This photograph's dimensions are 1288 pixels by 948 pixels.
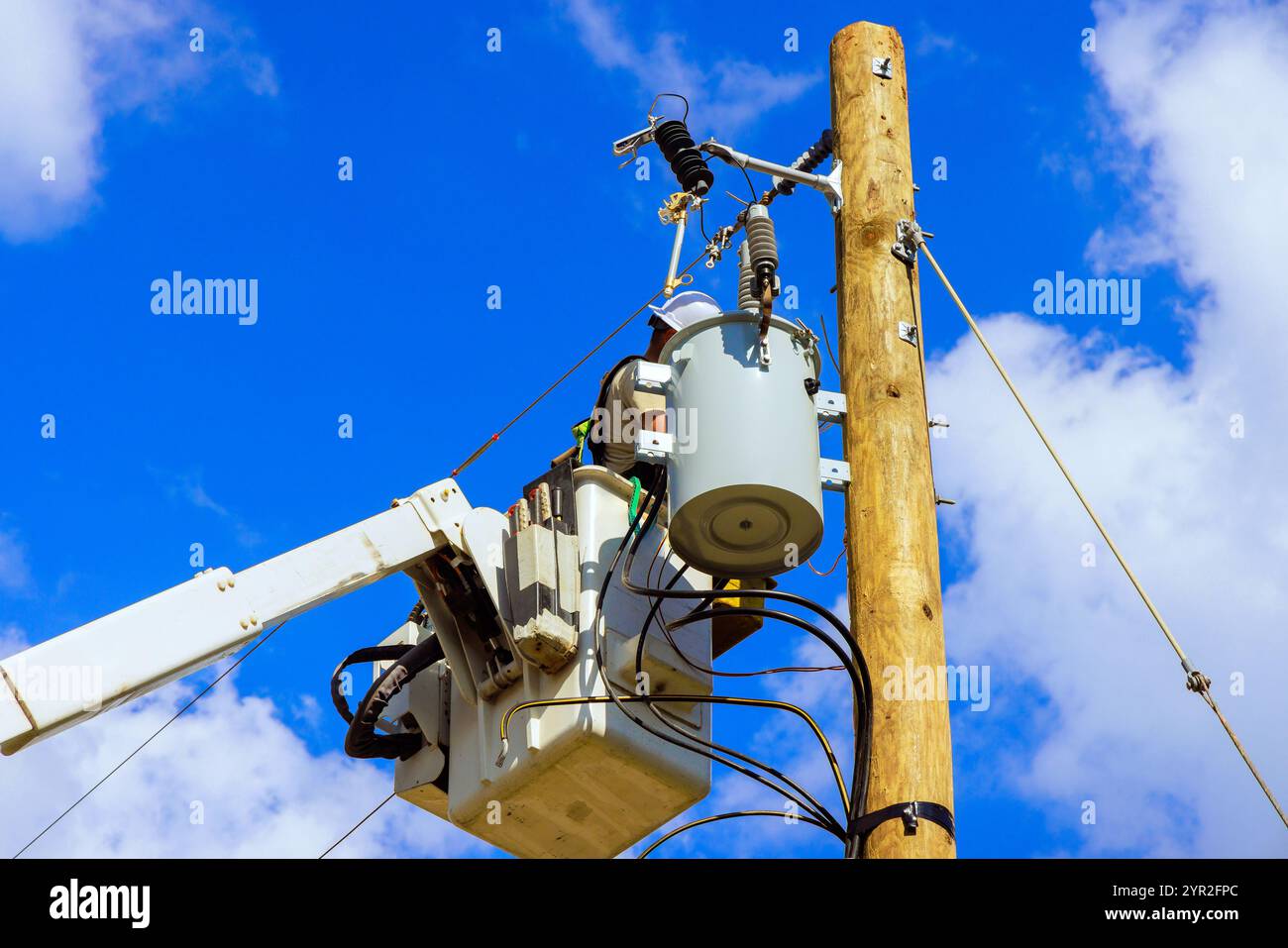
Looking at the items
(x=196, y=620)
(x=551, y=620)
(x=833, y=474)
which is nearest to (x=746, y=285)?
(x=833, y=474)

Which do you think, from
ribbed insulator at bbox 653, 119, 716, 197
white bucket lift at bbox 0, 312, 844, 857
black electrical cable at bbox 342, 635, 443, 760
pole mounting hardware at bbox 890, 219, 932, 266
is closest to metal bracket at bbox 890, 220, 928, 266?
pole mounting hardware at bbox 890, 219, 932, 266

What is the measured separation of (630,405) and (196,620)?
2172mm

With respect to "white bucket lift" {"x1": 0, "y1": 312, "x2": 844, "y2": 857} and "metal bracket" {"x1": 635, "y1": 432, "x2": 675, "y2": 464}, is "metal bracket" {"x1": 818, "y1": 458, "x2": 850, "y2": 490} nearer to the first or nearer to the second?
"white bucket lift" {"x1": 0, "y1": 312, "x2": 844, "y2": 857}

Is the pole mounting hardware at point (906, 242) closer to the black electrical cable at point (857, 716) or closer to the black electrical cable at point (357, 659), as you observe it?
the black electrical cable at point (857, 716)

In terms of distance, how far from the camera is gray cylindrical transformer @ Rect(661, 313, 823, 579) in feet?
21.1

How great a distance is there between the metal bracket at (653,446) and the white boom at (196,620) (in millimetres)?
1460

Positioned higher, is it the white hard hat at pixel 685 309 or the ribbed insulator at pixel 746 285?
the white hard hat at pixel 685 309

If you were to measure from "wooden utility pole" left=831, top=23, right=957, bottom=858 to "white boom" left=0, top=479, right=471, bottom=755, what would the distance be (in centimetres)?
209

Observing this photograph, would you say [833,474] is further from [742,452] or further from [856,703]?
[856,703]

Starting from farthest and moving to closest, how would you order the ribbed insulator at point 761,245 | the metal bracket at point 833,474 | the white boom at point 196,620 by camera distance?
the ribbed insulator at point 761,245 → the metal bracket at point 833,474 → the white boom at point 196,620

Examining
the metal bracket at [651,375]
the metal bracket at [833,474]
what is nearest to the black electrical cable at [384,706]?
the metal bracket at [651,375]

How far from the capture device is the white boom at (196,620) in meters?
6.18

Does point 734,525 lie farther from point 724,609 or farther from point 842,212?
point 842,212
